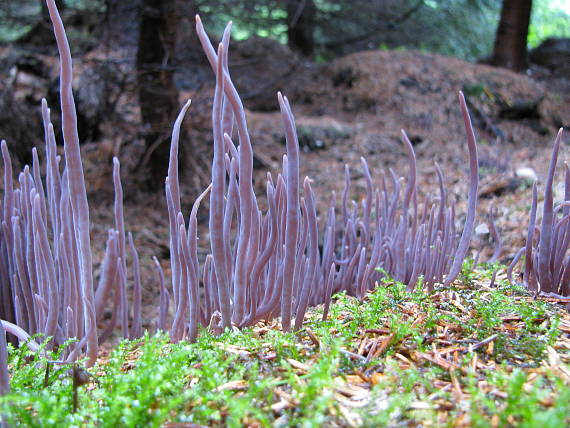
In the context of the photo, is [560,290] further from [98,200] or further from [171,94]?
[98,200]

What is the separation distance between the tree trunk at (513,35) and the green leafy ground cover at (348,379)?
654cm

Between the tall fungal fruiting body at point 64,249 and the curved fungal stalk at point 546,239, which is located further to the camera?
the curved fungal stalk at point 546,239

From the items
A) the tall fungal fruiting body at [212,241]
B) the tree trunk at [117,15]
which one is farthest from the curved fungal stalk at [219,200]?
the tree trunk at [117,15]

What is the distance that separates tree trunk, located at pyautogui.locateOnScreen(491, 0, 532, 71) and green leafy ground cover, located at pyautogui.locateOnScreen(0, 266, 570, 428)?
654cm

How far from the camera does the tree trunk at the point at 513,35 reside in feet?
21.1

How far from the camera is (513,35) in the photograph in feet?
22.0

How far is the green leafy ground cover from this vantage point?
78 centimetres

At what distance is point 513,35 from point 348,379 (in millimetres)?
7251

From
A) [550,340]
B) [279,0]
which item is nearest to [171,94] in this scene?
[279,0]

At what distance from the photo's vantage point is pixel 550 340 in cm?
102

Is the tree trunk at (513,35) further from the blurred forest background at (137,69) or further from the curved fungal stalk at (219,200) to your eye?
the curved fungal stalk at (219,200)

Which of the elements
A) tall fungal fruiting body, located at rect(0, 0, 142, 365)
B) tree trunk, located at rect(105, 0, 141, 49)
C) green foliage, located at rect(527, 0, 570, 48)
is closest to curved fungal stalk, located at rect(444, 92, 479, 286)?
tall fungal fruiting body, located at rect(0, 0, 142, 365)

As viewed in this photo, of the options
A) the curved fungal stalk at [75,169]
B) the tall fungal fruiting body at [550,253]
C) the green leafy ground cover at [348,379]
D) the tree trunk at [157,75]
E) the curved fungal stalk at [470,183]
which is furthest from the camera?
the tree trunk at [157,75]

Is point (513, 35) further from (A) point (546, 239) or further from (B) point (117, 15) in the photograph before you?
(A) point (546, 239)
